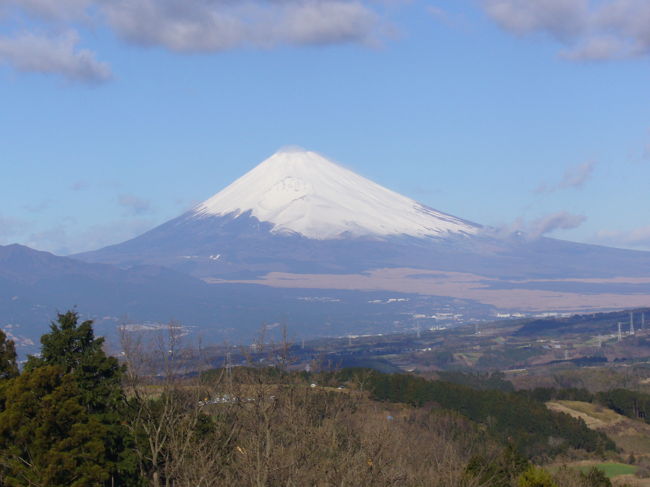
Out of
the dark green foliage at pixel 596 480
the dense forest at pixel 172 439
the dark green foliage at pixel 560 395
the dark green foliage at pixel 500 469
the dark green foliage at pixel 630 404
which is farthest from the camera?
the dark green foliage at pixel 560 395

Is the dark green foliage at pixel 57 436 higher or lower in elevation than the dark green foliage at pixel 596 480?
higher

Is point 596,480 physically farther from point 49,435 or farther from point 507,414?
point 507,414

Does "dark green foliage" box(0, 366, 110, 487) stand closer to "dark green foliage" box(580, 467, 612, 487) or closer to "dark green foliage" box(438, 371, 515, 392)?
"dark green foliage" box(580, 467, 612, 487)

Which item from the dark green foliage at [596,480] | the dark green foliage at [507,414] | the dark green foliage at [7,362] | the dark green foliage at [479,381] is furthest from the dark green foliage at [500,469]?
the dark green foliage at [479,381]

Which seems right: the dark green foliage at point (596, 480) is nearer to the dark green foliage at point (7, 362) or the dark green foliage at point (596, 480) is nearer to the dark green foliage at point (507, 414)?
the dark green foliage at point (7, 362)

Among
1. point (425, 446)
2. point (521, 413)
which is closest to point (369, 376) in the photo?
point (521, 413)

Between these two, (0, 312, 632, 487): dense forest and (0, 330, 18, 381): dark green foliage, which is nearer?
(0, 312, 632, 487): dense forest

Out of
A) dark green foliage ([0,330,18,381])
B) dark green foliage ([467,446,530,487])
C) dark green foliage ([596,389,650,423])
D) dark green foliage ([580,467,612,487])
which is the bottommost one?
dark green foliage ([596,389,650,423])

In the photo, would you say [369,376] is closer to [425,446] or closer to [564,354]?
[425,446]

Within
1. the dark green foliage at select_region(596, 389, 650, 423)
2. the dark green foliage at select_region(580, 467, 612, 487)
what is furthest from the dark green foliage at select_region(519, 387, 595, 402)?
the dark green foliage at select_region(580, 467, 612, 487)
